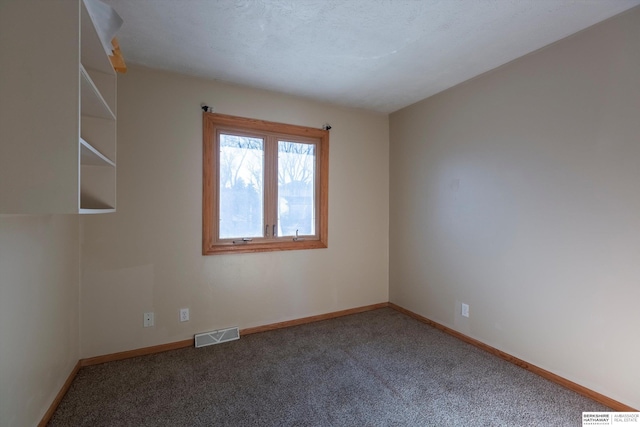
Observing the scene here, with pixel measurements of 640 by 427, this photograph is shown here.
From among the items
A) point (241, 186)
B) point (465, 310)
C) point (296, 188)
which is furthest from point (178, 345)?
point (465, 310)

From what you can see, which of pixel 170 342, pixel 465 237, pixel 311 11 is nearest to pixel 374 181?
pixel 465 237

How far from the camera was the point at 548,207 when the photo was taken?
6.99ft

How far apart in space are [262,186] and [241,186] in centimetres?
22

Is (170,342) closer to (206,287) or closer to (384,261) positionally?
(206,287)

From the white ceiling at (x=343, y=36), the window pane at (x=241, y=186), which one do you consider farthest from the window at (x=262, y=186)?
the white ceiling at (x=343, y=36)

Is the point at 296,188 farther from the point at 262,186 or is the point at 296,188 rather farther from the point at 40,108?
the point at 40,108

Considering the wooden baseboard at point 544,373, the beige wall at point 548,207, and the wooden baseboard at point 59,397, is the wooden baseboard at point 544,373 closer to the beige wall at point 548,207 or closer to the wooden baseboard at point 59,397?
the beige wall at point 548,207

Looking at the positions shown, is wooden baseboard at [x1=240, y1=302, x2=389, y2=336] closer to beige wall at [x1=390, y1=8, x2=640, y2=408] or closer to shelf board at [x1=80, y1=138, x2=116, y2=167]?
beige wall at [x1=390, y1=8, x2=640, y2=408]

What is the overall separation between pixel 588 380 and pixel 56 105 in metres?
3.36

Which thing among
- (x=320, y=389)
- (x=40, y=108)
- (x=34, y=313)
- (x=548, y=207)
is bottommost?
(x=320, y=389)

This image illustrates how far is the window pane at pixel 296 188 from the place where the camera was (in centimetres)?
312

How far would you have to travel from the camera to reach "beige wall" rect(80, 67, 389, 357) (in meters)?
2.36

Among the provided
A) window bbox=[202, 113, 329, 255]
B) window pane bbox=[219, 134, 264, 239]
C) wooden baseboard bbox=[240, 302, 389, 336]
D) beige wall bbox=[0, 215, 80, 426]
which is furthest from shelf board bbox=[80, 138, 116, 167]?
wooden baseboard bbox=[240, 302, 389, 336]

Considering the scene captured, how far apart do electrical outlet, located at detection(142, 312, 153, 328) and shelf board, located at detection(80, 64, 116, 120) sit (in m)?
1.64
